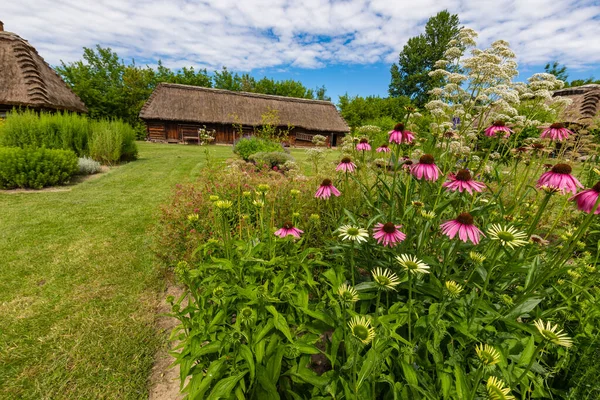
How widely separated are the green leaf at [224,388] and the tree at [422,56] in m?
41.5

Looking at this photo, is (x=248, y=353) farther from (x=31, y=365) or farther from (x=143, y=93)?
(x=143, y=93)

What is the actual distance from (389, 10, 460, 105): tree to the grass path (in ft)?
133

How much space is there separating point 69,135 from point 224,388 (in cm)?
1133

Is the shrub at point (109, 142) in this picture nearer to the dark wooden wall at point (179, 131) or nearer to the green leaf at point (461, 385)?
the dark wooden wall at point (179, 131)

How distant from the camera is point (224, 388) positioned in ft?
3.72

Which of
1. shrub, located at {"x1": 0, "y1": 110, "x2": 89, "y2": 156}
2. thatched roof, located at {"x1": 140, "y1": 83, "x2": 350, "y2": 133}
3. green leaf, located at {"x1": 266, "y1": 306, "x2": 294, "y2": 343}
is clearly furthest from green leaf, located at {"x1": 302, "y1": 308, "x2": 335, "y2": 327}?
thatched roof, located at {"x1": 140, "y1": 83, "x2": 350, "y2": 133}

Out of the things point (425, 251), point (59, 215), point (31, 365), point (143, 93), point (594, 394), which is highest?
point (143, 93)

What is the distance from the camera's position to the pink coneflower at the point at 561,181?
4.42 ft

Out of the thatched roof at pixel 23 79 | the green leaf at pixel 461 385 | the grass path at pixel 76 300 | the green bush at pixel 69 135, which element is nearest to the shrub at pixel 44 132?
the green bush at pixel 69 135

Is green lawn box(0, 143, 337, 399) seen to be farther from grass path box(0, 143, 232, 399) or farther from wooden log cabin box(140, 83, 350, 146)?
wooden log cabin box(140, 83, 350, 146)

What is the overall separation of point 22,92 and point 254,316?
19096mm

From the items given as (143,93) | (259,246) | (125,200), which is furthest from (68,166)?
(143,93)

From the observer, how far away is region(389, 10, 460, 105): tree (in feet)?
117

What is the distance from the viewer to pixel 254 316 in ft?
4.24
